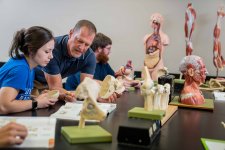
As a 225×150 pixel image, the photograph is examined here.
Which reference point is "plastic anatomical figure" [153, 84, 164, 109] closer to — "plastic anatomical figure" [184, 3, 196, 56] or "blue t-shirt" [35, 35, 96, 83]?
"blue t-shirt" [35, 35, 96, 83]

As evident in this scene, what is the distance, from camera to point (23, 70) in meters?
1.59

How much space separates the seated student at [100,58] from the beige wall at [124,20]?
3.29 ft

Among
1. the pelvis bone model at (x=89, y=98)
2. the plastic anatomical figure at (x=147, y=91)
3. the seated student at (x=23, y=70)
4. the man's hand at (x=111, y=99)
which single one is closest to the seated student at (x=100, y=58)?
the man's hand at (x=111, y=99)

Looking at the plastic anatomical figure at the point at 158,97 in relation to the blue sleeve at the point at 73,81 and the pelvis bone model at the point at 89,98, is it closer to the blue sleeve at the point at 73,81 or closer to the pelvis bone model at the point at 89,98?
the pelvis bone model at the point at 89,98

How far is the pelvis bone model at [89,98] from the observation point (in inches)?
42.2

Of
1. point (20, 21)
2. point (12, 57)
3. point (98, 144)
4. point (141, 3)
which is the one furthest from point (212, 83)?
point (20, 21)

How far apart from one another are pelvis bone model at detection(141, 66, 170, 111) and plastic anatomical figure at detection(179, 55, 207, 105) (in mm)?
335

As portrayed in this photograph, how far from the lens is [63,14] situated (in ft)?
13.2

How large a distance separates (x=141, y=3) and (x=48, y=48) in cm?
233

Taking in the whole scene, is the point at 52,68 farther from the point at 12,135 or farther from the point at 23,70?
the point at 12,135

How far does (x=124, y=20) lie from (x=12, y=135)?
10.2 ft

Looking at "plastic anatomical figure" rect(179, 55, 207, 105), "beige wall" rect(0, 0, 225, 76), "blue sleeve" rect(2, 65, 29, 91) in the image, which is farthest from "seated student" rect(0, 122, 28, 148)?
"beige wall" rect(0, 0, 225, 76)

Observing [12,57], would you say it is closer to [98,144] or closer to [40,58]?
[40,58]

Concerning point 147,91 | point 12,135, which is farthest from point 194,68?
point 12,135
